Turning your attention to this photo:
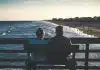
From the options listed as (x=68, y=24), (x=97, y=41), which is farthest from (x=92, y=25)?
(x=97, y=41)

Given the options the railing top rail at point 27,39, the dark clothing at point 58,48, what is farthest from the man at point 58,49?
the railing top rail at point 27,39

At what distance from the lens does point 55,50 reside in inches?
289

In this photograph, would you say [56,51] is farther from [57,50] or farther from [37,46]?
[37,46]

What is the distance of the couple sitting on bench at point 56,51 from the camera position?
7.34 m

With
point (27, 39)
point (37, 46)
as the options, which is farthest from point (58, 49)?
point (27, 39)

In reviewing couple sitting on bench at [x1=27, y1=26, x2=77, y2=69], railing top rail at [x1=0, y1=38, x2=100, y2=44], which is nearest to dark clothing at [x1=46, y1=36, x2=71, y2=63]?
couple sitting on bench at [x1=27, y1=26, x2=77, y2=69]

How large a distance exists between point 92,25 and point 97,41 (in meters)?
129

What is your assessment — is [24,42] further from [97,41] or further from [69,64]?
[97,41]

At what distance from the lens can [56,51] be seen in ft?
24.1

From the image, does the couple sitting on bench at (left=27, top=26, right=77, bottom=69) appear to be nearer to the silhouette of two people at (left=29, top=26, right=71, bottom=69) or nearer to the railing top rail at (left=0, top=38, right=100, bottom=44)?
the silhouette of two people at (left=29, top=26, right=71, bottom=69)

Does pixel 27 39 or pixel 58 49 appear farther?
pixel 27 39

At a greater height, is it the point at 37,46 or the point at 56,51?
the point at 37,46

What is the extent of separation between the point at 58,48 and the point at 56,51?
73 millimetres

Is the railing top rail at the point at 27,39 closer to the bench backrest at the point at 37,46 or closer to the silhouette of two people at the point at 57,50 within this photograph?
the bench backrest at the point at 37,46
